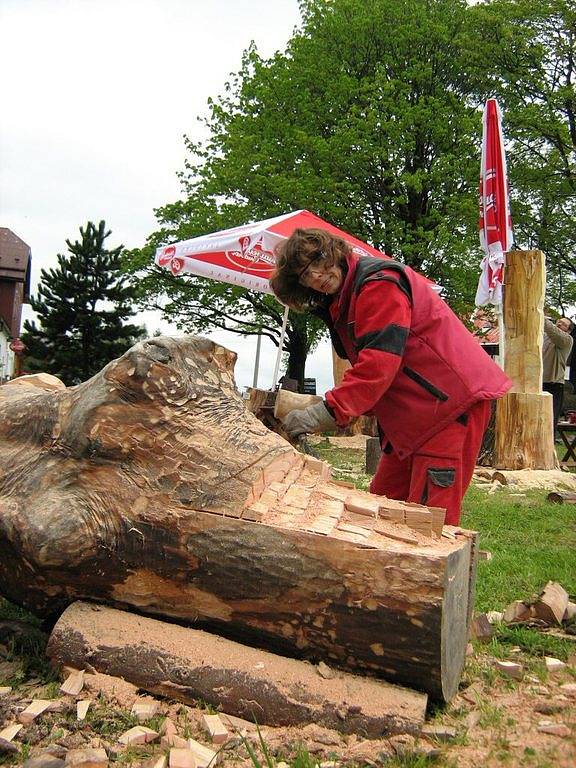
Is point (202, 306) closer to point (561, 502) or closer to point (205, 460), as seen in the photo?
point (561, 502)

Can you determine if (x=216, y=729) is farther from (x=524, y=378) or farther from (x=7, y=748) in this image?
(x=524, y=378)

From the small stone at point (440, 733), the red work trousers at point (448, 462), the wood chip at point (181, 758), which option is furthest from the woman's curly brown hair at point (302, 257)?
the wood chip at point (181, 758)

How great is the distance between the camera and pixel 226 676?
2.22 metres

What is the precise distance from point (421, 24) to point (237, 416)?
19.8 meters

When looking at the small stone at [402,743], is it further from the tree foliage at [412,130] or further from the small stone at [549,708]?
the tree foliage at [412,130]

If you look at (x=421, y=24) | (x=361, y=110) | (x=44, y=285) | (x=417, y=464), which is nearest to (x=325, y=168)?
(x=361, y=110)

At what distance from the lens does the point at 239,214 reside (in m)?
19.9

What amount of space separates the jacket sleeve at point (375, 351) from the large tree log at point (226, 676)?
928mm

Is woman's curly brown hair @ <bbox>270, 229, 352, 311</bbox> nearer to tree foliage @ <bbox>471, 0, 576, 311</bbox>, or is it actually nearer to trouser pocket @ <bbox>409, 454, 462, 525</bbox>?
trouser pocket @ <bbox>409, 454, 462, 525</bbox>

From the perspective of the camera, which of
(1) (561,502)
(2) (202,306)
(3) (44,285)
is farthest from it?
(2) (202,306)

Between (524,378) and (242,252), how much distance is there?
352cm

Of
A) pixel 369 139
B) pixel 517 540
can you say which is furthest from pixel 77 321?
pixel 517 540

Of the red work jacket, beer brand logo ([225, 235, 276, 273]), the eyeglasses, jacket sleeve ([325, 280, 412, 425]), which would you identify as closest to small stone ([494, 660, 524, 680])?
the red work jacket

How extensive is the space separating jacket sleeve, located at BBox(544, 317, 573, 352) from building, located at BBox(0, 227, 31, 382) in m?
25.9
